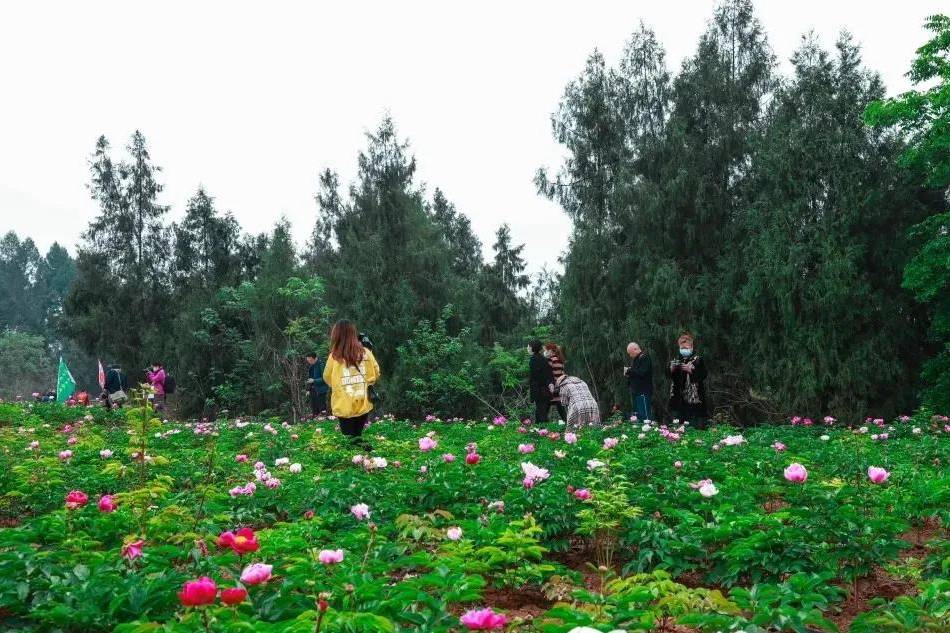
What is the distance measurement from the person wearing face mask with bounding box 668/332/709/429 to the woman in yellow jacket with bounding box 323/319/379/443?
5.62 meters

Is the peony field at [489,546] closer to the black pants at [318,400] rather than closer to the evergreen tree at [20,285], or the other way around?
the black pants at [318,400]

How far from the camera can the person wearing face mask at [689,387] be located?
1147 cm

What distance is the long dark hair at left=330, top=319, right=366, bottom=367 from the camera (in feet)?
25.3

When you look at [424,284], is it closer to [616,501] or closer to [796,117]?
[796,117]

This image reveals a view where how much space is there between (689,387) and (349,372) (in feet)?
20.1

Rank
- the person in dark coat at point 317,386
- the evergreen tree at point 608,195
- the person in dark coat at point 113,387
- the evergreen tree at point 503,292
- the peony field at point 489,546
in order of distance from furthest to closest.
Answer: the evergreen tree at point 503,292, the evergreen tree at point 608,195, the person in dark coat at point 113,387, the person in dark coat at point 317,386, the peony field at point 489,546

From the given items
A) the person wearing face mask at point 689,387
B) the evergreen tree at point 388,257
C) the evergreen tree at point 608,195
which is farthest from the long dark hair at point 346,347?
the evergreen tree at point 388,257

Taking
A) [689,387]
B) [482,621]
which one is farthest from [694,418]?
[482,621]

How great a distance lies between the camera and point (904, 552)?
4.49 meters

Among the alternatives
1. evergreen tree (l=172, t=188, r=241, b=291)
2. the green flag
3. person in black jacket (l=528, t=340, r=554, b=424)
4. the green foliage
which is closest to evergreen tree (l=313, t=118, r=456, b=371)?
the green flag

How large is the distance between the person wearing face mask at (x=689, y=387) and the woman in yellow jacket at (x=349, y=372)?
5.62 meters

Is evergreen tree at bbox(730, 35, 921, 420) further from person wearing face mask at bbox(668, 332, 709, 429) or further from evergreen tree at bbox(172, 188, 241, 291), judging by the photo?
evergreen tree at bbox(172, 188, 241, 291)

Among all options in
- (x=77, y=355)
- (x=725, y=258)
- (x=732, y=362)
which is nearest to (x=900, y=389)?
(x=732, y=362)

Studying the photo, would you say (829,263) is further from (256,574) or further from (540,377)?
(256,574)
